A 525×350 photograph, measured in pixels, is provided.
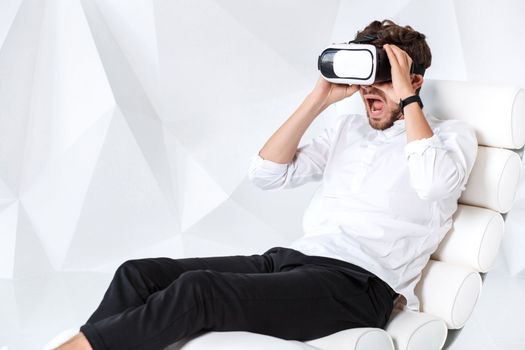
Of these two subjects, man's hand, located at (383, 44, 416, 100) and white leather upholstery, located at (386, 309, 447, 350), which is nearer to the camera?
white leather upholstery, located at (386, 309, 447, 350)

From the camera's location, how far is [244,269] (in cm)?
253

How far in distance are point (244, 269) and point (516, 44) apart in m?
2.04

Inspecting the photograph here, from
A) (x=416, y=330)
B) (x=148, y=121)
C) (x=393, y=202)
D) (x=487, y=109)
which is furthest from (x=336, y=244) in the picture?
(x=148, y=121)

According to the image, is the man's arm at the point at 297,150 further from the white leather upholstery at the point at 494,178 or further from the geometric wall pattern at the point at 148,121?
the geometric wall pattern at the point at 148,121

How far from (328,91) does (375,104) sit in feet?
0.52

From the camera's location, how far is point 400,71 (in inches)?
99.0

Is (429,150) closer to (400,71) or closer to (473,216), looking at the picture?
(400,71)

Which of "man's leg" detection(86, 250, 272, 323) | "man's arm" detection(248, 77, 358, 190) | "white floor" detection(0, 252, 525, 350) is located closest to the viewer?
"man's leg" detection(86, 250, 272, 323)

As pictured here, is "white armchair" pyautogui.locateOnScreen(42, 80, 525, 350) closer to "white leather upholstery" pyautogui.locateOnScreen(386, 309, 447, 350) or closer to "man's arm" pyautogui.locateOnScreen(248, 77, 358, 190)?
"white leather upholstery" pyautogui.locateOnScreen(386, 309, 447, 350)

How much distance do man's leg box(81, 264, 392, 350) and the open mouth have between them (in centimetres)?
57

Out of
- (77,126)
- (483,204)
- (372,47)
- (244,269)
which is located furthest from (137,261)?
(77,126)

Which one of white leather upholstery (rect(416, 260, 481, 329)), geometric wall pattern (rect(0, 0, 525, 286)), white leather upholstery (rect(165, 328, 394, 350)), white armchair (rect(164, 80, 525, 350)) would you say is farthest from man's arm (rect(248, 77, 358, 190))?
geometric wall pattern (rect(0, 0, 525, 286))

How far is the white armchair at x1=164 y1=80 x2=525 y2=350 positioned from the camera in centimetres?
252

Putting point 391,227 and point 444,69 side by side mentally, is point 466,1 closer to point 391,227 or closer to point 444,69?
point 444,69
